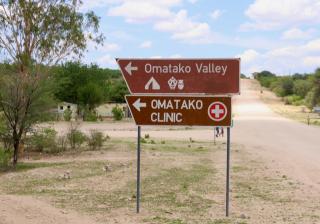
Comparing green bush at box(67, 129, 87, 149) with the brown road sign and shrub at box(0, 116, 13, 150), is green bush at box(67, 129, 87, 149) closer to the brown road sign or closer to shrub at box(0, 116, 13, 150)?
shrub at box(0, 116, 13, 150)

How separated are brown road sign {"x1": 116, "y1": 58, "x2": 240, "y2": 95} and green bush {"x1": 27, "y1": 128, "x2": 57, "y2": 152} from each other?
39.0 ft

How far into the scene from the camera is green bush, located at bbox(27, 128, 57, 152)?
21245 mm

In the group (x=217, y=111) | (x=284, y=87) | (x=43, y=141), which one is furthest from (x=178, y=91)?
(x=284, y=87)

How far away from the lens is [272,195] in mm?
12242

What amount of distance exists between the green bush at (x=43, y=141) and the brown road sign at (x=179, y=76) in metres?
11.9

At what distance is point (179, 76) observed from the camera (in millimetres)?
9641

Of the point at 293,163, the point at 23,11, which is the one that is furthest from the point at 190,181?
the point at 23,11

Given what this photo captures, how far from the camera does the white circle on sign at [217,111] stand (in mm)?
9578

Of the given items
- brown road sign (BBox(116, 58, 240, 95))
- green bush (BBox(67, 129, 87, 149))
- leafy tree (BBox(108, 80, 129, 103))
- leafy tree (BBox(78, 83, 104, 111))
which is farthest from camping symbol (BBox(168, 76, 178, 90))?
leafy tree (BBox(108, 80, 129, 103))

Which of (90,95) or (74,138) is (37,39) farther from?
(90,95)

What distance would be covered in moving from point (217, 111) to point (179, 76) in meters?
0.81

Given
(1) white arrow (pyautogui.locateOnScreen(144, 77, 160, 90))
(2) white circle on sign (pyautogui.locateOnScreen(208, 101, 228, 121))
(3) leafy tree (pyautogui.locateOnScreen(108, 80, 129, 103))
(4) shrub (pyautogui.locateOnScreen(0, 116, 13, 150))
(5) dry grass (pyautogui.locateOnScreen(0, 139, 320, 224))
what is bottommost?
(5) dry grass (pyautogui.locateOnScreen(0, 139, 320, 224))

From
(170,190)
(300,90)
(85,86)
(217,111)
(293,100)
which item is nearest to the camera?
(217,111)

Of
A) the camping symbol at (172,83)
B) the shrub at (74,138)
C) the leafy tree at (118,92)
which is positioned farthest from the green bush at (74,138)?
the leafy tree at (118,92)
